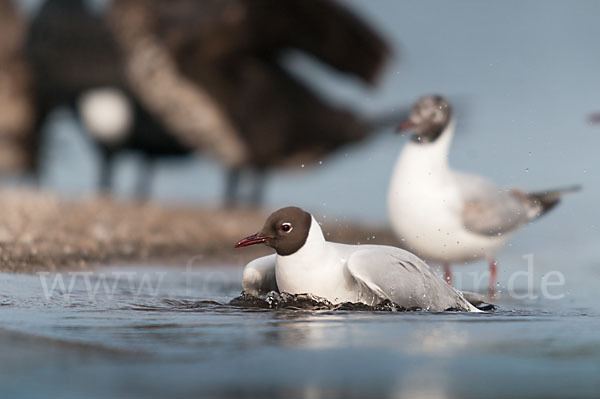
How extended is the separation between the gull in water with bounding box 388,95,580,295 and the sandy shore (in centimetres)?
162

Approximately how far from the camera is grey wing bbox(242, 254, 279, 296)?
12.2 feet

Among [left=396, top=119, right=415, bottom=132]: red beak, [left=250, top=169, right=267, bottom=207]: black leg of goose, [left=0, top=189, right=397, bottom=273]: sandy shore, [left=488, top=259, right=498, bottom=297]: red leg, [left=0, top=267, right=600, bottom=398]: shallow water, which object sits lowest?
[left=0, top=267, right=600, bottom=398]: shallow water

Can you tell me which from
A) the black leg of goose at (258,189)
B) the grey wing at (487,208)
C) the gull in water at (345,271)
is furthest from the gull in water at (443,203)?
the black leg of goose at (258,189)

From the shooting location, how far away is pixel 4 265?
13.7 ft

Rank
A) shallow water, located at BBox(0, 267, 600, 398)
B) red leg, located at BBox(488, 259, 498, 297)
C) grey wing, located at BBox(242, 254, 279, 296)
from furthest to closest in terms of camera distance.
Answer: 1. red leg, located at BBox(488, 259, 498, 297)
2. grey wing, located at BBox(242, 254, 279, 296)
3. shallow water, located at BBox(0, 267, 600, 398)

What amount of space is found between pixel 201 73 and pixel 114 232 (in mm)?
2997

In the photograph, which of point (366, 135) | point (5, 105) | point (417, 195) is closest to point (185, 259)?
point (417, 195)

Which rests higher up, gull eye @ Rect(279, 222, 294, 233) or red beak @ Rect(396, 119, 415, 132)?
red beak @ Rect(396, 119, 415, 132)

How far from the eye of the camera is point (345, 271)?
3379 millimetres

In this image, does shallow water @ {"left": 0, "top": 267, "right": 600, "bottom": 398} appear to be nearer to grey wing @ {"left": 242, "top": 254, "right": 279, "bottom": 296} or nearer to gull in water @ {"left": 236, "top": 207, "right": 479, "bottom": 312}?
gull in water @ {"left": 236, "top": 207, "right": 479, "bottom": 312}

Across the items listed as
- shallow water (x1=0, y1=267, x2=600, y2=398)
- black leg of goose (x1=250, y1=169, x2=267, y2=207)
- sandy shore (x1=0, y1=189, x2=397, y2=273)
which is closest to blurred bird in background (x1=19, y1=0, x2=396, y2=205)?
black leg of goose (x1=250, y1=169, x2=267, y2=207)

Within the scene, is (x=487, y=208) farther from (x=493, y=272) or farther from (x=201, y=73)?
(x=201, y=73)

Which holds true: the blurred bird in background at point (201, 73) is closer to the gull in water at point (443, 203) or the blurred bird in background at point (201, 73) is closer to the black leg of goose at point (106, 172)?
the black leg of goose at point (106, 172)

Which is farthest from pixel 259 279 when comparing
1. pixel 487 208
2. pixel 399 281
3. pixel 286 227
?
pixel 487 208
